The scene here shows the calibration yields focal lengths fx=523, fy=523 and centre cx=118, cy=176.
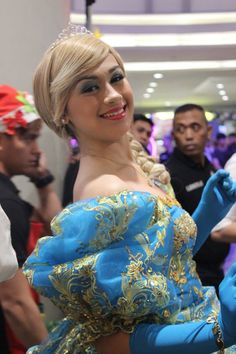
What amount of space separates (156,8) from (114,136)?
628cm

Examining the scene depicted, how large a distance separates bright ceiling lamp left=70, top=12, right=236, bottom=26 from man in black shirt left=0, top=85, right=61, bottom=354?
5319mm

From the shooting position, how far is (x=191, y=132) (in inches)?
119

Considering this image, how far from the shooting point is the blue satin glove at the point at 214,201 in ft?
4.70

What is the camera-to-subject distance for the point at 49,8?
2684mm

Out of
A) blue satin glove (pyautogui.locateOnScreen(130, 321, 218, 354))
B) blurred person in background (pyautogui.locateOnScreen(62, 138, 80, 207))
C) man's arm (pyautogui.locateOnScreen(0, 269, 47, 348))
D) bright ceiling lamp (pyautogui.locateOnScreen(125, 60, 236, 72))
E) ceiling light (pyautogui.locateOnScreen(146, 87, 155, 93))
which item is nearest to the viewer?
blue satin glove (pyautogui.locateOnScreen(130, 321, 218, 354))

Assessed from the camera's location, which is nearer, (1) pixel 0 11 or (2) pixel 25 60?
(1) pixel 0 11

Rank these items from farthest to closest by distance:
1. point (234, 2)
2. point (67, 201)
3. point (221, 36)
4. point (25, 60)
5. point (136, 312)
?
point (221, 36), point (234, 2), point (67, 201), point (25, 60), point (136, 312)

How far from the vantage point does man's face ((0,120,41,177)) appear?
188 centimetres

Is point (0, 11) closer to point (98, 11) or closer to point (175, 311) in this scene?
point (175, 311)

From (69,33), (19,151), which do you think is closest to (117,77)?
(69,33)

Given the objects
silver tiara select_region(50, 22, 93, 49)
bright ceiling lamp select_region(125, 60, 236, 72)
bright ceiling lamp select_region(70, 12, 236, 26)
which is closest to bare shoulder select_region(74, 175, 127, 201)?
silver tiara select_region(50, 22, 93, 49)

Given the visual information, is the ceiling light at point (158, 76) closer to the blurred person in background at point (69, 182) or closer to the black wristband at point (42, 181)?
the blurred person in background at point (69, 182)

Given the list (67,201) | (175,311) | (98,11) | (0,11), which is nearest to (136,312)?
(175,311)

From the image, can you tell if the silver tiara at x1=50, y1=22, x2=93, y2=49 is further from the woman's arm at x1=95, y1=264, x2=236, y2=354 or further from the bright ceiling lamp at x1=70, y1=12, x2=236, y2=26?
the bright ceiling lamp at x1=70, y1=12, x2=236, y2=26
